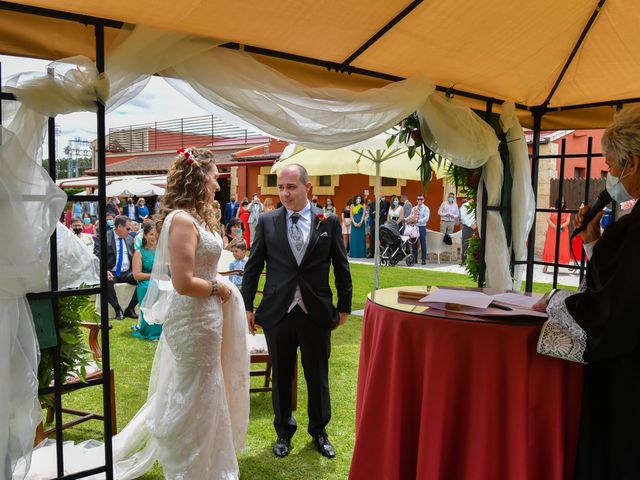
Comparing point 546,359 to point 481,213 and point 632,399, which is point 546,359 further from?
point 481,213

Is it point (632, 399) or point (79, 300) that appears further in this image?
point (79, 300)

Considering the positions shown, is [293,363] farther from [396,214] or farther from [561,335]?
[396,214]

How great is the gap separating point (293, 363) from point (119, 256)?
5.12 m

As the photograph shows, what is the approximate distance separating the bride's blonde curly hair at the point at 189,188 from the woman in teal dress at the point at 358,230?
1388cm

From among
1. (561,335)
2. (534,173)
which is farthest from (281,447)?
(534,173)

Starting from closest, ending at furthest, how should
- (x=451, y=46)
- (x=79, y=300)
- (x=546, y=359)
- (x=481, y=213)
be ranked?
(x=546, y=359) < (x=79, y=300) < (x=451, y=46) < (x=481, y=213)

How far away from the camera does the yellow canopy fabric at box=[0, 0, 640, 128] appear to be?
9.34 ft

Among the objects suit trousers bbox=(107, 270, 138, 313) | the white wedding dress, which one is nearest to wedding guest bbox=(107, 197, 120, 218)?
suit trousers bbox=(107, 270, 138, 313)

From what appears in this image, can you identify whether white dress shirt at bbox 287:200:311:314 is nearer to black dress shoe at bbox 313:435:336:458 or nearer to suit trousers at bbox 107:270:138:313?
black dress shoe at bbox 313:435:336:458

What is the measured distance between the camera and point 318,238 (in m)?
3.81

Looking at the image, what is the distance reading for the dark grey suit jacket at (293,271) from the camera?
12.3 feet

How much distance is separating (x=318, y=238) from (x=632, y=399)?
2.16 m

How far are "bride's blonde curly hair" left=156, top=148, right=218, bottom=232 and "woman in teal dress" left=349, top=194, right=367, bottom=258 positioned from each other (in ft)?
45.6

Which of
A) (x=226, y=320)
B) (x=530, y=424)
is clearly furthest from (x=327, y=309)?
(x=530, y=424)
